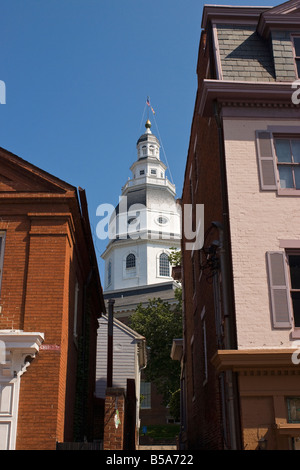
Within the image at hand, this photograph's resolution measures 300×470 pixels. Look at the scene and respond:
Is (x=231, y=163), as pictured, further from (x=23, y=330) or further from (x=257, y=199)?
(x=23, y=330)

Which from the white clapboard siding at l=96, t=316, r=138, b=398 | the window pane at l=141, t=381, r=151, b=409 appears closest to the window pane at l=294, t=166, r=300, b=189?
the white clapboard siding at l=96, t=316, r=138, b=398

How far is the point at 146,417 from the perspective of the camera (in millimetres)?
51688

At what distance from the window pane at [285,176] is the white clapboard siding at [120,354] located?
1969cm

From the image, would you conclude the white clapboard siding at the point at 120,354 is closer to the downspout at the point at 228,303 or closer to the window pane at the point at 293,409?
the downspout at the point at 228,303

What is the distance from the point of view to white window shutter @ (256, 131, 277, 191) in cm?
1258

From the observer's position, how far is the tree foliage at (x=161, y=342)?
1555 inches

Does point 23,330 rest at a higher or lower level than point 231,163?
lower

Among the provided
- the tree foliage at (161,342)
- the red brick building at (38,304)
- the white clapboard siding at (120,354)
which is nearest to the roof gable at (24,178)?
the red brick building at (38,304)

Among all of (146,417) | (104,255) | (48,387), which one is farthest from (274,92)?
(104,255)

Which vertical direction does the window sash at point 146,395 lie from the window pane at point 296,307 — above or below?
above

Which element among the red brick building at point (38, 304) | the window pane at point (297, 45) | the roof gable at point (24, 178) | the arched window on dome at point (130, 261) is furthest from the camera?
the arched window on dome at point (130, 261)

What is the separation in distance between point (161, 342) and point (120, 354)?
393 inches

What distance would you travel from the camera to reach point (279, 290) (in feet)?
37.9
